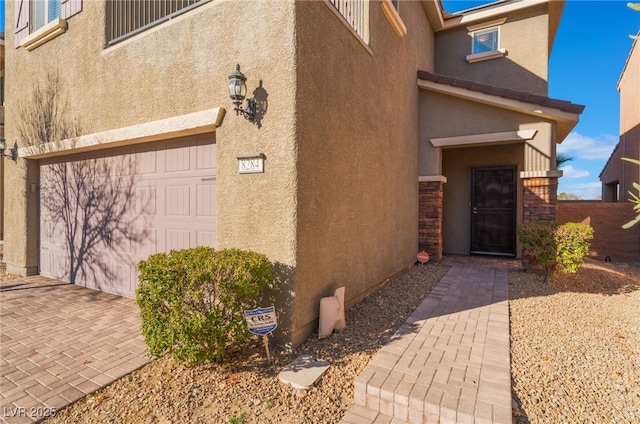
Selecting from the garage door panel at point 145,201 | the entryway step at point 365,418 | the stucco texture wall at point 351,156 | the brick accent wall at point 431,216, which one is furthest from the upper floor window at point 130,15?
the brick accent wall at point 431,216

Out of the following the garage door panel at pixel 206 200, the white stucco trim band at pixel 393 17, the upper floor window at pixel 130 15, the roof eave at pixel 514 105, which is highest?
the white stucco trim band at pixel 393 17

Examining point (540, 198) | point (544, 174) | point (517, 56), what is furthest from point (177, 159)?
point (517, 56)

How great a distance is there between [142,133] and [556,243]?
7922 mm

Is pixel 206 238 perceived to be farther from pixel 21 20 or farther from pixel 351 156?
pixel 21 20

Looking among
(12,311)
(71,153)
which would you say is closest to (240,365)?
(12,311)

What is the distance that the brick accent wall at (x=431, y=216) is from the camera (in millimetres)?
8414

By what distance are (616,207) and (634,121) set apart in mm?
5617

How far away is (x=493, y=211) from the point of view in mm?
9555

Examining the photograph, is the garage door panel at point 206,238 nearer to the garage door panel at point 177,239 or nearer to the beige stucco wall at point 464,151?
the garage door panel at point 177,239

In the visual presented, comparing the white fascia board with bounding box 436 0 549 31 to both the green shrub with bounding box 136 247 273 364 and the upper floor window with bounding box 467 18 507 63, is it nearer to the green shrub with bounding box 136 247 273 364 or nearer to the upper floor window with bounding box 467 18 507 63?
the upper floor window with bounding box 467 18 507 63

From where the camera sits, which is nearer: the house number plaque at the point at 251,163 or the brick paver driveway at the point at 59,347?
the brick paver driveway at the point at 59,347

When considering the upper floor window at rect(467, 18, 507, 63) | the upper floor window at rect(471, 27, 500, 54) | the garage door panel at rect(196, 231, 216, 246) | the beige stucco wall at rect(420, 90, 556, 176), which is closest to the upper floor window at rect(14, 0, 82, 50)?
the garage door panel at rect(196, 231, 216, 246)

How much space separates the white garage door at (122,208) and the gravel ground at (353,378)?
201 centimetres

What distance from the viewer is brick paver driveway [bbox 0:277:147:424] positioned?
10.1ft
